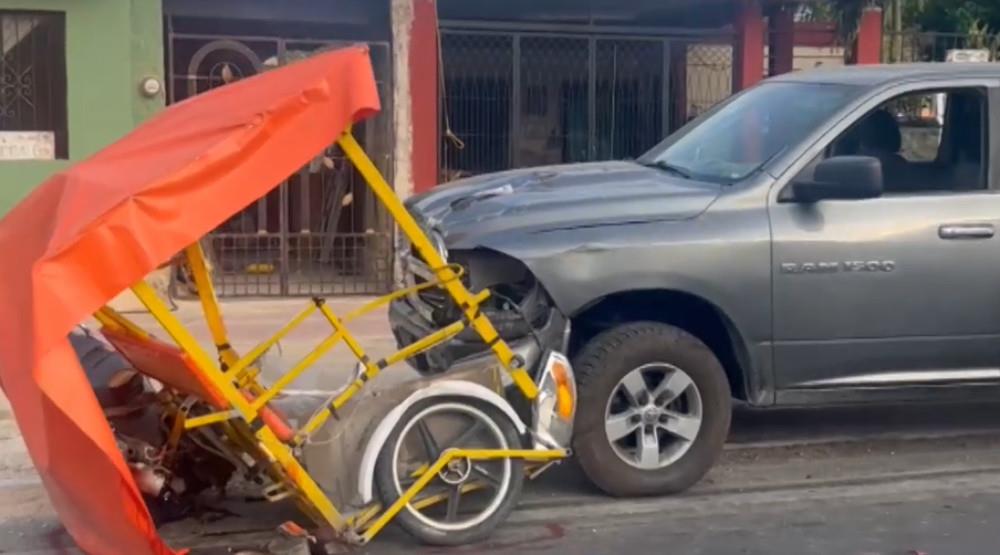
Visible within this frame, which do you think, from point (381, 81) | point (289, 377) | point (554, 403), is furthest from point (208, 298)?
point (381, 81)

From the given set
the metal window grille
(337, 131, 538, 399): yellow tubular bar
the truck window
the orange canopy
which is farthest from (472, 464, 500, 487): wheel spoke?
the metal window grille

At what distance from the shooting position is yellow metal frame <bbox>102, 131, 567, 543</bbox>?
491cm

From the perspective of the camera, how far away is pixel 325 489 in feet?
17.3

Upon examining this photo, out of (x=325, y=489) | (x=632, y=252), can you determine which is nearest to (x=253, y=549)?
(x=325, y=489)

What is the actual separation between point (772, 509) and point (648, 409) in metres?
0.73

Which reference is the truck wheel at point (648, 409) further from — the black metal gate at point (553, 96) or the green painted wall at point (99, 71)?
the black metal gate at point (553, 96)

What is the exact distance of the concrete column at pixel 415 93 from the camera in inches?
466

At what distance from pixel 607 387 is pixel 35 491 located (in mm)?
2757

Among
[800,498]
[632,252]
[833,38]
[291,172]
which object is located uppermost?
[833,38]

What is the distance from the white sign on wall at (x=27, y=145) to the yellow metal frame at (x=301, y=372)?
6040 millimetres

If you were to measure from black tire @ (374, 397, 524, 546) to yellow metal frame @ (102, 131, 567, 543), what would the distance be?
0.07m

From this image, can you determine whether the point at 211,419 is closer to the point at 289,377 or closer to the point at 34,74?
the point at 289,377

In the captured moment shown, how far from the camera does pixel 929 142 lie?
276 inches

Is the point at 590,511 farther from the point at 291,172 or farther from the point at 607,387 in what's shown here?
the point at 291,172
